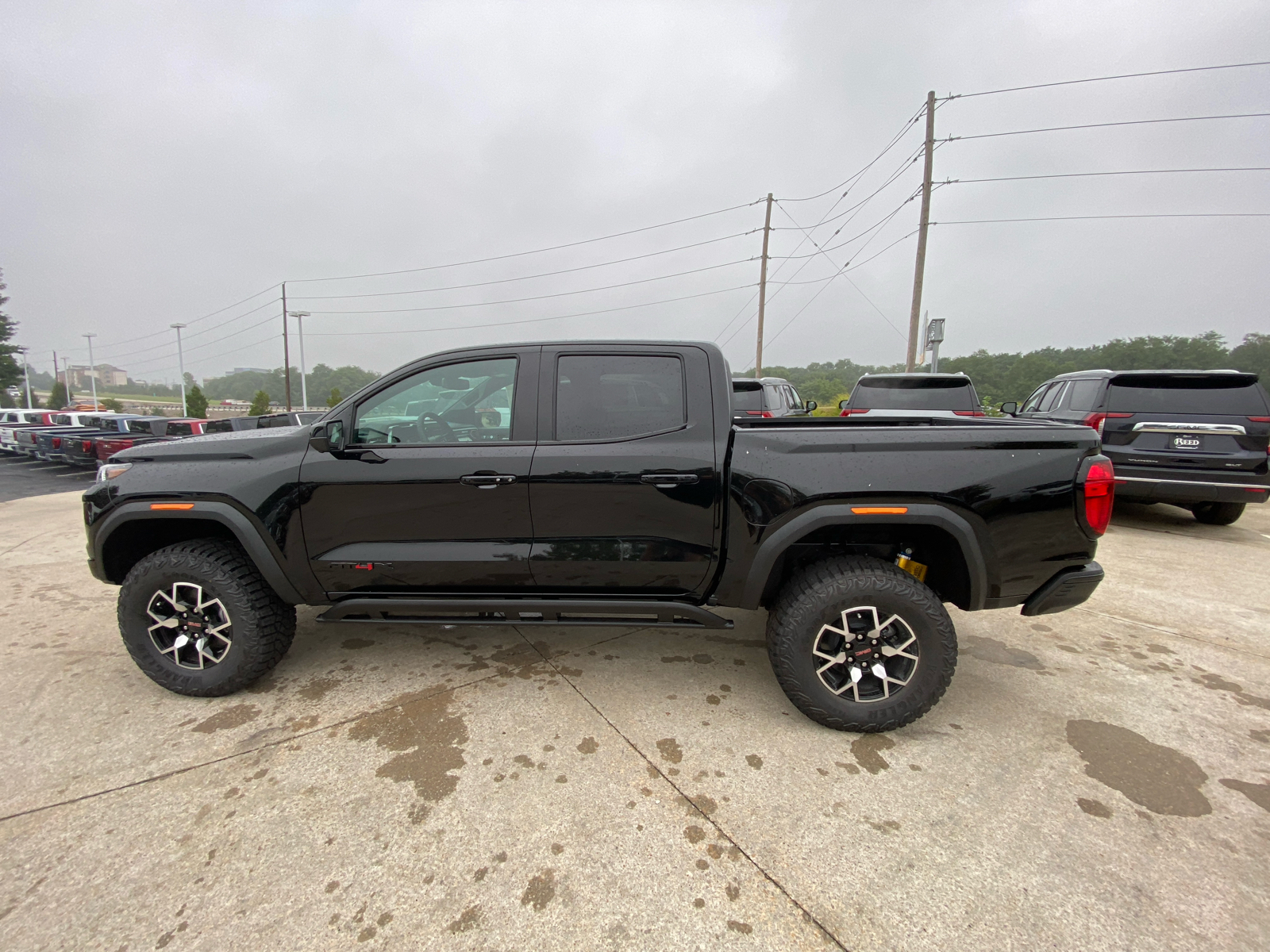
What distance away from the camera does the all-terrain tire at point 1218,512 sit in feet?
19.0

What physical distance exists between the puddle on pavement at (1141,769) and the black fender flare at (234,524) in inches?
146

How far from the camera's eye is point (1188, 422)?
523 cm

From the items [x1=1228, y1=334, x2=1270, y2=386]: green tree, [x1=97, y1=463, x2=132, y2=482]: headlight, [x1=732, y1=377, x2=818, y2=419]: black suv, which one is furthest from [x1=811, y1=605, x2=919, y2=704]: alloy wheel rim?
[x1=1228, y1=334, x2=1270, y2=386]: green tree

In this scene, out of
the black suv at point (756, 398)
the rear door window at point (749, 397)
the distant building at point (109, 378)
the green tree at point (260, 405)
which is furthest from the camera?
the distant building at point (109, 378)

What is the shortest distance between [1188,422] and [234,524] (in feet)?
25.6

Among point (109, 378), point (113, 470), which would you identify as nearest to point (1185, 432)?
point (113, 470)

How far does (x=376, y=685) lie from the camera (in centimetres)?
287

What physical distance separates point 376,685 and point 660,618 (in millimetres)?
1594

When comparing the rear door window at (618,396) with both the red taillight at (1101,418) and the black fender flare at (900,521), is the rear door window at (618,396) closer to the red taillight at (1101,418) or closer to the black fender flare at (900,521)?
the black fender flare at (900,521)

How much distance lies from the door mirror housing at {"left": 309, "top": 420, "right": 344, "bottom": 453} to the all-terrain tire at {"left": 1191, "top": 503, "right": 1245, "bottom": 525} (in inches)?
331

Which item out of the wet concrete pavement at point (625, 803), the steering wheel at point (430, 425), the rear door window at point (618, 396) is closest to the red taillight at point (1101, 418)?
the wet concrete pavement at point (625, 803)

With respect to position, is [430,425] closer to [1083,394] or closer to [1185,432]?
[1185,432]

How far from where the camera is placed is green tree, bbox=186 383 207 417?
93.1ft

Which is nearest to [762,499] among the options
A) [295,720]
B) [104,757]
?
[295,720]
